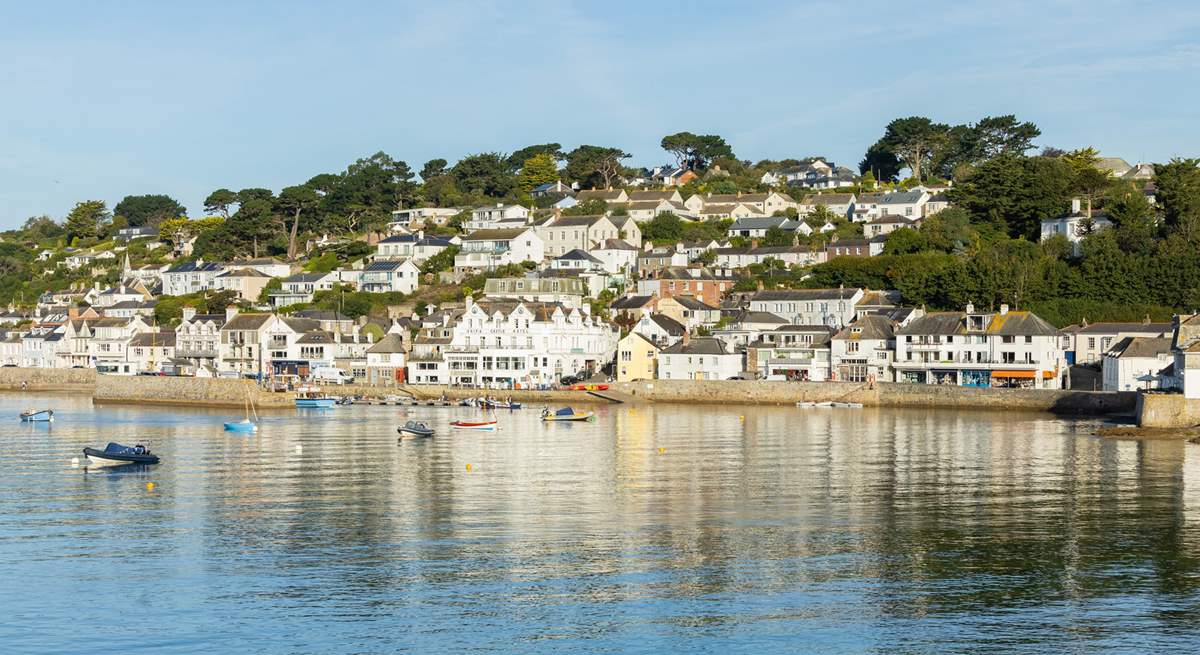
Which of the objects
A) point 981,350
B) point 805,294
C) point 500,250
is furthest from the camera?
point 500,250

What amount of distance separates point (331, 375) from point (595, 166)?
188 ft

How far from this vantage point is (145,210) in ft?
588

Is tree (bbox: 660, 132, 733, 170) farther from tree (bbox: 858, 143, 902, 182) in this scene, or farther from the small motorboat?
the small motorboat

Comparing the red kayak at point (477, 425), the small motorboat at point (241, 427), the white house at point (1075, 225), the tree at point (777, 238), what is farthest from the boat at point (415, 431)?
the tree at point (777, 238)

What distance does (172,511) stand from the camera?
3912 centimetres

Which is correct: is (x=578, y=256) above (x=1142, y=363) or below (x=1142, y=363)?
above

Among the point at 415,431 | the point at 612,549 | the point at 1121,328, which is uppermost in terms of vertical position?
the point at 1121,328

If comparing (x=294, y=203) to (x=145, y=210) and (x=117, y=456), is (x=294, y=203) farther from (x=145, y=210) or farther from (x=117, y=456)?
(x=117, y=456)

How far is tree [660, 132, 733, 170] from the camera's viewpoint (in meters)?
154

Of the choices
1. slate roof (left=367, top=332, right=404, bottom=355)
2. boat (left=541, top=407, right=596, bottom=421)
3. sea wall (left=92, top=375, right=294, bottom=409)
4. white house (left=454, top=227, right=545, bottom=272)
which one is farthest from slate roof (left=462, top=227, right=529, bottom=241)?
boat (left=541, top=407, right=596, bottom=421)

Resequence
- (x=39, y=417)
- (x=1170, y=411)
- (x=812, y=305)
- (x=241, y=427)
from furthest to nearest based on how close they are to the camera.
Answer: (x=812, y=305), (x=39, y=417), (x=241, y=427), (x=1170, y=411)

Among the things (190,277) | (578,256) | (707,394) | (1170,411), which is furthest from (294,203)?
(1170,411)

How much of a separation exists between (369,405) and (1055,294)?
4304cm

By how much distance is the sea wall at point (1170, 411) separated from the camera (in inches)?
2248
